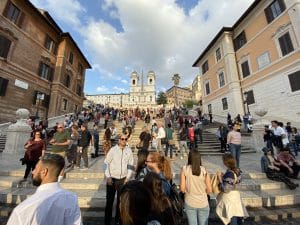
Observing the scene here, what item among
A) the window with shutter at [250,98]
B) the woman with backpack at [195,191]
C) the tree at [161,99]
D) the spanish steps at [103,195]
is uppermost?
the tree at [161,99]

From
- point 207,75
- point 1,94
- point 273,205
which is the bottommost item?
point 273,205

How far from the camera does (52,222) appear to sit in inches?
55.9

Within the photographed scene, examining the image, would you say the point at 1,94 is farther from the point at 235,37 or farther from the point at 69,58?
the point at 235,37

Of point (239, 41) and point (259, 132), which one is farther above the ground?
point (239, 41)

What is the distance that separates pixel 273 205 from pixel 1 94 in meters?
21.3

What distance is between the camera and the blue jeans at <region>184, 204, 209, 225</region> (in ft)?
9.05

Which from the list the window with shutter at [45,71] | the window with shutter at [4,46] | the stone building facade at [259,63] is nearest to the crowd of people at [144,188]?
the stone building facade at [259,63]

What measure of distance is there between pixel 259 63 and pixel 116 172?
69.3ft

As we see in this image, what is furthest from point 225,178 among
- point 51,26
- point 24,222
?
point 51,26

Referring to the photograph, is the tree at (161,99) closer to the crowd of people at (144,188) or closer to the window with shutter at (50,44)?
the window with shutter at (50,44)

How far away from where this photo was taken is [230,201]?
9.84 ft

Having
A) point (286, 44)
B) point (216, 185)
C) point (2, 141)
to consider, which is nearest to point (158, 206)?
point (216, 185)

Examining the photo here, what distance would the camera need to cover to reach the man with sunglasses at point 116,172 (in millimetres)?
3686

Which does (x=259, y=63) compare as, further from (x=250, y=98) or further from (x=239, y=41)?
(x=239, y=41)
